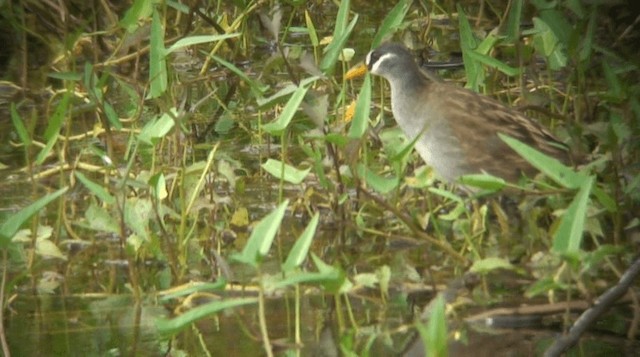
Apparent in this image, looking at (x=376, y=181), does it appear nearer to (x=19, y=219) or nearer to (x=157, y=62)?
(x=157, y=62)

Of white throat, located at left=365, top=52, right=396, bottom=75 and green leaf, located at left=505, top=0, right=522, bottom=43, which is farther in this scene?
white throat, located at left=365, top=52, right=396, bottom=75

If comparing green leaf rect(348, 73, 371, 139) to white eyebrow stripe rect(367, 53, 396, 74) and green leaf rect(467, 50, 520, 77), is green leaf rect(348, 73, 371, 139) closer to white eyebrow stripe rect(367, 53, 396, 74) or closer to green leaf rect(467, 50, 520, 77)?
green leaf rect(467, 50, 520, 77)

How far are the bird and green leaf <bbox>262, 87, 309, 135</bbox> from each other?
2.51 feet

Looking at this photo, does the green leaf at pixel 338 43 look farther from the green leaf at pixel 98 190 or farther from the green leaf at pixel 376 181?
the green leaf at pixel 98 190

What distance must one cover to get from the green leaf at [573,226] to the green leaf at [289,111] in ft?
3.74

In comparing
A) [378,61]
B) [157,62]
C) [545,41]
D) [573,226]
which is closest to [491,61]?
[545,41]

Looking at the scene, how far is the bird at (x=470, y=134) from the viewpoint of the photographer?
5.78m

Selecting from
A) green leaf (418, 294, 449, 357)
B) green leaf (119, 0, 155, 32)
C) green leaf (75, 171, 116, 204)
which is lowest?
green leaf (418, 294, 449, 357)

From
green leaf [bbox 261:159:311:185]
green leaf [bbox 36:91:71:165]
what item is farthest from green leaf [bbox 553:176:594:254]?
green leaf [bbox 36:91:71:165]

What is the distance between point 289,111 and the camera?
202 inches

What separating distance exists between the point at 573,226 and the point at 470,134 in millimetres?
1742

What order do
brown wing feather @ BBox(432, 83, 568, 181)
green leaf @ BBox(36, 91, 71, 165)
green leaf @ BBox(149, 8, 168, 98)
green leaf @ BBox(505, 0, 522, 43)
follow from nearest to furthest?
green leaf @ BBox(36, 91, 71, 165) < green leaf @ BBox(149, 8, 168, 98) < brown wing feather @ BBox(432, 83, 568, 181) < green leaf @ BBox(505, 0, 522, 43)

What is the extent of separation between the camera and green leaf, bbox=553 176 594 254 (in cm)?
418

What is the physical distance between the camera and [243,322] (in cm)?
463
